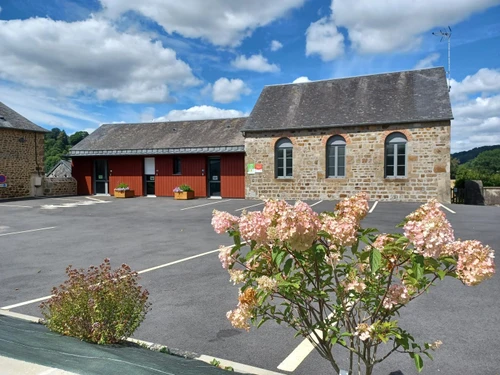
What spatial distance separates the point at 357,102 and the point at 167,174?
12.1 metres

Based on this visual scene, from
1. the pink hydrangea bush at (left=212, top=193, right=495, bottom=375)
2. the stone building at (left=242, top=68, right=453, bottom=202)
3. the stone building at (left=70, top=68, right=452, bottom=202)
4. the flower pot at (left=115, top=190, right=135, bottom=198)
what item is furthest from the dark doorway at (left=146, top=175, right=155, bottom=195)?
the pink hydrangea bush at (left=212, top=193, right=495, bottom=375)

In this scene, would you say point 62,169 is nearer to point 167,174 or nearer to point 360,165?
point 167,174

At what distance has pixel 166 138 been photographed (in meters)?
24.0

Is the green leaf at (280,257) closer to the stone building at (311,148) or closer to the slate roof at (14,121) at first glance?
the stone building at (311,148)

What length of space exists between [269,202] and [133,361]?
1.52 metres

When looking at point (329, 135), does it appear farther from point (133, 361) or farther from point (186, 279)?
point (133, 361)

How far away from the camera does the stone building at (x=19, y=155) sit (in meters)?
21.7

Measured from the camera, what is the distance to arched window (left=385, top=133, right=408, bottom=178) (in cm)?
1811

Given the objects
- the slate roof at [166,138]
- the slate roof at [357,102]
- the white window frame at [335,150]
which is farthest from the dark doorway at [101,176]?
the white window frame at [335,150]

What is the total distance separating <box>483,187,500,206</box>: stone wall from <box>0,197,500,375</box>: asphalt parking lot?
10370mm

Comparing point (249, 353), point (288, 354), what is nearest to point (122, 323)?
point (249, 353)

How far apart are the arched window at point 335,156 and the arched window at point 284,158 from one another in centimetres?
202

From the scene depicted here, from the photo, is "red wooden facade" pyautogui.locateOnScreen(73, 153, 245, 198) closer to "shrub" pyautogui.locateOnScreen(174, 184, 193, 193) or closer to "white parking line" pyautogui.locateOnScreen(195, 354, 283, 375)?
"shrub" pyautogui.locateOnScreen(174, 184, 193, 193)

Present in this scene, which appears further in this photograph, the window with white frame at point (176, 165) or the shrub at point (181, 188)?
the window with white frame at point (176, 165)
